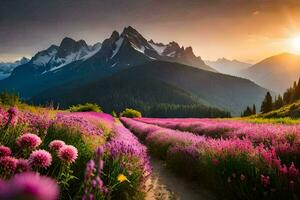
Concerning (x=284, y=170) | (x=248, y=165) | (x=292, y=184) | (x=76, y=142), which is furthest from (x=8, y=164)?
(x=76, y=142)

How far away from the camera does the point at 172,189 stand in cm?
1036

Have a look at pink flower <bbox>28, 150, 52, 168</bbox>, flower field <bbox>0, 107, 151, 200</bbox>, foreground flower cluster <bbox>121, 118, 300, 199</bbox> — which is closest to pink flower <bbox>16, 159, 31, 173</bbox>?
flower field <bbox>0, 107, 151, 200</bbox>

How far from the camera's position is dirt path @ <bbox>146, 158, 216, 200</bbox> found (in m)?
9.35

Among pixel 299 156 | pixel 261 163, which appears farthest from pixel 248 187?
pixel 299 156

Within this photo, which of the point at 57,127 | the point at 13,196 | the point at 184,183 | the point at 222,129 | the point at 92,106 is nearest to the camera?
the point at 13,196

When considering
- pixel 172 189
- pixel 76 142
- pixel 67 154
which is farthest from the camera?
pixel 172 189

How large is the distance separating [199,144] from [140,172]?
4815 mm

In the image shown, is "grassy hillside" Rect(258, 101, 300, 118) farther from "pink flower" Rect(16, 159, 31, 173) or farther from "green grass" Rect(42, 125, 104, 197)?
"pink flower" Rect(16, 159, 31, 173)

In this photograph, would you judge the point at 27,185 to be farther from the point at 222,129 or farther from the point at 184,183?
the point at 222,129

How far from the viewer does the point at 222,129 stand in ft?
63.7

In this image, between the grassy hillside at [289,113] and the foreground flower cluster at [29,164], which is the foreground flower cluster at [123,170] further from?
the grassy hillside at [289,113]

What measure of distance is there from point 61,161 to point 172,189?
625cm

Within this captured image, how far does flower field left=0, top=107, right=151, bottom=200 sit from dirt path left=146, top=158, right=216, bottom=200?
1.15m

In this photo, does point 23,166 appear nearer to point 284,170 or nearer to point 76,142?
point 284,170
